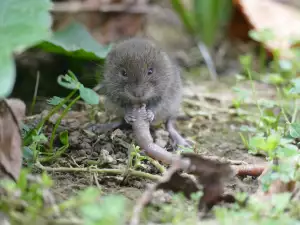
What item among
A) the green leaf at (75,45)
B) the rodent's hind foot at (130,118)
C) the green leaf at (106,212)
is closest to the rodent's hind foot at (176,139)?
the rodent's hind foot at (130,118)

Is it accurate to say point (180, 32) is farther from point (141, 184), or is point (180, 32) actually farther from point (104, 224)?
point (104, 224)

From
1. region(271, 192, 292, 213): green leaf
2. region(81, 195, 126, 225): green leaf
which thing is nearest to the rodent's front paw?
region(271, 192, 292, 213): green leaf

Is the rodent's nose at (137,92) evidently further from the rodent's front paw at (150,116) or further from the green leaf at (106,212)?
the green leaf at (106,212)

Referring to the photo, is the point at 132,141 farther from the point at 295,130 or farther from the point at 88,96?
the point at 295,130

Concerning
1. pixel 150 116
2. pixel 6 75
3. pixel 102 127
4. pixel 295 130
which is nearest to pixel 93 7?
pixel 102 127

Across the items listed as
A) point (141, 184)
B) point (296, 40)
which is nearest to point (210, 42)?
point (296, 40)
